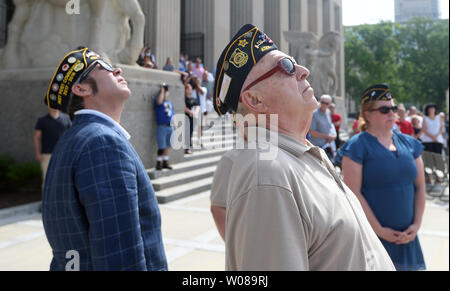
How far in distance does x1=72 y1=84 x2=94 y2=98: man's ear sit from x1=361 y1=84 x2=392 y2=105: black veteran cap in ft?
7.14

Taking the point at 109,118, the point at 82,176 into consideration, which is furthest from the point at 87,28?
the point at 82,176

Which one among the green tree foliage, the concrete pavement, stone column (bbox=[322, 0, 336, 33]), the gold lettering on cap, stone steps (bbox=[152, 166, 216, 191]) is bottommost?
the concrete pavement

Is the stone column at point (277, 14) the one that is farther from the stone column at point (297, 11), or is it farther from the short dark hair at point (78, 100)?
the short dark hair at point (78, 100)

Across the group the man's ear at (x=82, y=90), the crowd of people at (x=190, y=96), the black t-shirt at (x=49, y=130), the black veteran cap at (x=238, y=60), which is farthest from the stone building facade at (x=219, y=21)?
the black t-shirt at (x=49, y=130)

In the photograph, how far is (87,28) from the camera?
66.7 inches

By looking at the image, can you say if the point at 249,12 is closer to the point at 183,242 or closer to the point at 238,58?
the point at 238,58

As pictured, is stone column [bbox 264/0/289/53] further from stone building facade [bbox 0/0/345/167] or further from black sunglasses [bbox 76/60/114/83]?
black sunglasses [bbox 76/60/114/83]

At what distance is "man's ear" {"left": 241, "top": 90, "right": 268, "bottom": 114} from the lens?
1.27 metres

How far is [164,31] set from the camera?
14.8m

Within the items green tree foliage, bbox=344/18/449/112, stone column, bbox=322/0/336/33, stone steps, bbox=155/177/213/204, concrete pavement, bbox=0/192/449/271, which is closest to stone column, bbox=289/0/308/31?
stone column, bbox=322/0/336/33

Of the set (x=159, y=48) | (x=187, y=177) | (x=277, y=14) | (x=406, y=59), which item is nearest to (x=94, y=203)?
(x=277, y=14)

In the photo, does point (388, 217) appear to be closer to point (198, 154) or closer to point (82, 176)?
point (82, 176)

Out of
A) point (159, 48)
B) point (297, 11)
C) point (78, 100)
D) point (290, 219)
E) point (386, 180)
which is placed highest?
point (159, 48)

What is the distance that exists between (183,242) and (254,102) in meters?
4.26
